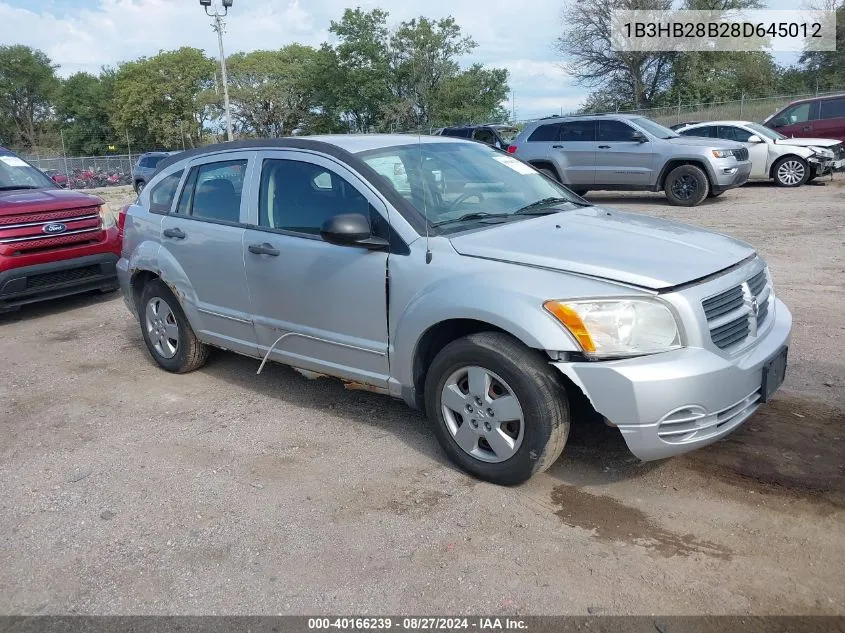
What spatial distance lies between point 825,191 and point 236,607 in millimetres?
15759

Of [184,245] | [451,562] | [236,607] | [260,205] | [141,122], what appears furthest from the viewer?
[141,122]

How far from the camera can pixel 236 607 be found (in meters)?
2.90

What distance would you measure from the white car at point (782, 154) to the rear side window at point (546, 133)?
13.3 ft

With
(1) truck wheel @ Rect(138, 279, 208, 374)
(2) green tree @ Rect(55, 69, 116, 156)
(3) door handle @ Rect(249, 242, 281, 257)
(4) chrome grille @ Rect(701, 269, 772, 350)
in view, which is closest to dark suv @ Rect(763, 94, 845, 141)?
A: (4) chrome grille @ Rect(701, 269, 772, 350)

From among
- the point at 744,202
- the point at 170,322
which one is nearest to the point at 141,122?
the point at 744,202

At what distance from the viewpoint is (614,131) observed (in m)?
14.4

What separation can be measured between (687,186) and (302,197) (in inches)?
440

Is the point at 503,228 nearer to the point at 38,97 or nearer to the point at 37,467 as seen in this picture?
the point at 37,467

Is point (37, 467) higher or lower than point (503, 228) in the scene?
lower

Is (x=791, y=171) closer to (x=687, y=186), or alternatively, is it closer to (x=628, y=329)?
(x=687, y=186)

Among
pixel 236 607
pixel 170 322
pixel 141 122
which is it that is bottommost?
pixel 236 607

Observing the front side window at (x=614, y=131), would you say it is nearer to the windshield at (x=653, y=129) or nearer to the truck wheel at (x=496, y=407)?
the windshield at (x=653, y=129)

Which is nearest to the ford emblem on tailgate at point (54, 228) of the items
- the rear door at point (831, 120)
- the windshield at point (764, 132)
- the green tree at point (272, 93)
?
the windshield at point (764, 132)

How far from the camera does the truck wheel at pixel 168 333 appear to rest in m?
5.51
